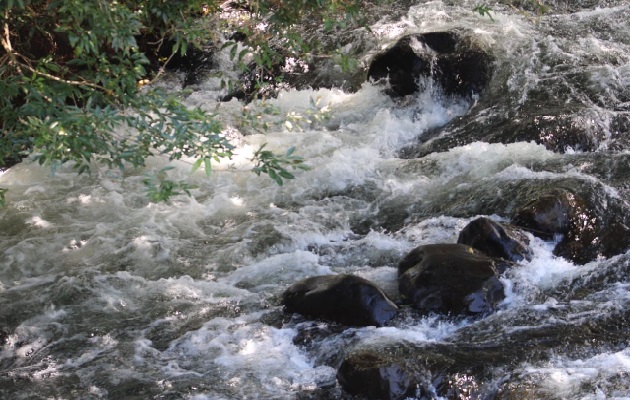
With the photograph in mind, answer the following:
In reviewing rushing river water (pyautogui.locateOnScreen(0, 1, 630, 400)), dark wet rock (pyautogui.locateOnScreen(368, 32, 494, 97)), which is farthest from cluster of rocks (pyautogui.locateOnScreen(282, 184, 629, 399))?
dark wet rock (pyautogui.locateOnScreen(368, 32, 494, 97))

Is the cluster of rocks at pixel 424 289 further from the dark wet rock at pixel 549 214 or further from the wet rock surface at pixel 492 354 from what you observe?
the dark wet rock at pixel 549 214

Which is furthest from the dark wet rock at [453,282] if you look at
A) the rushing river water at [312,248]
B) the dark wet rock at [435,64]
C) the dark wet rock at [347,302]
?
the dark wet rock at [435,64]

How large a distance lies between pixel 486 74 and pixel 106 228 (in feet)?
16.6

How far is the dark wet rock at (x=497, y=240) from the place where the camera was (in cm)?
589

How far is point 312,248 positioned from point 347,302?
136cm

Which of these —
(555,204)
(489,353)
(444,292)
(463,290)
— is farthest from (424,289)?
(555,204)

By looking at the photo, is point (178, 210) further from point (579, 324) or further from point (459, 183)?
point (579, 324)

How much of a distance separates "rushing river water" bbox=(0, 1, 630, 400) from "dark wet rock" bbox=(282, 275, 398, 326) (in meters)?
0.09

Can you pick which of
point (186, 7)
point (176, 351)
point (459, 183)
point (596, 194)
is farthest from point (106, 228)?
point (596, 194)

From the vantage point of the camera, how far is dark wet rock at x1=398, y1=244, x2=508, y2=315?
535 centimetres

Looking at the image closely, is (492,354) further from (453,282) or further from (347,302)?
(347,302)

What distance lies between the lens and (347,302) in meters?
5.33

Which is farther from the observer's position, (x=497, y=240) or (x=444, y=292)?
(x=497, y=240)

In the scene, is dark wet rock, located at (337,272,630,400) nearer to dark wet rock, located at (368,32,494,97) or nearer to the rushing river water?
the rushing river water
